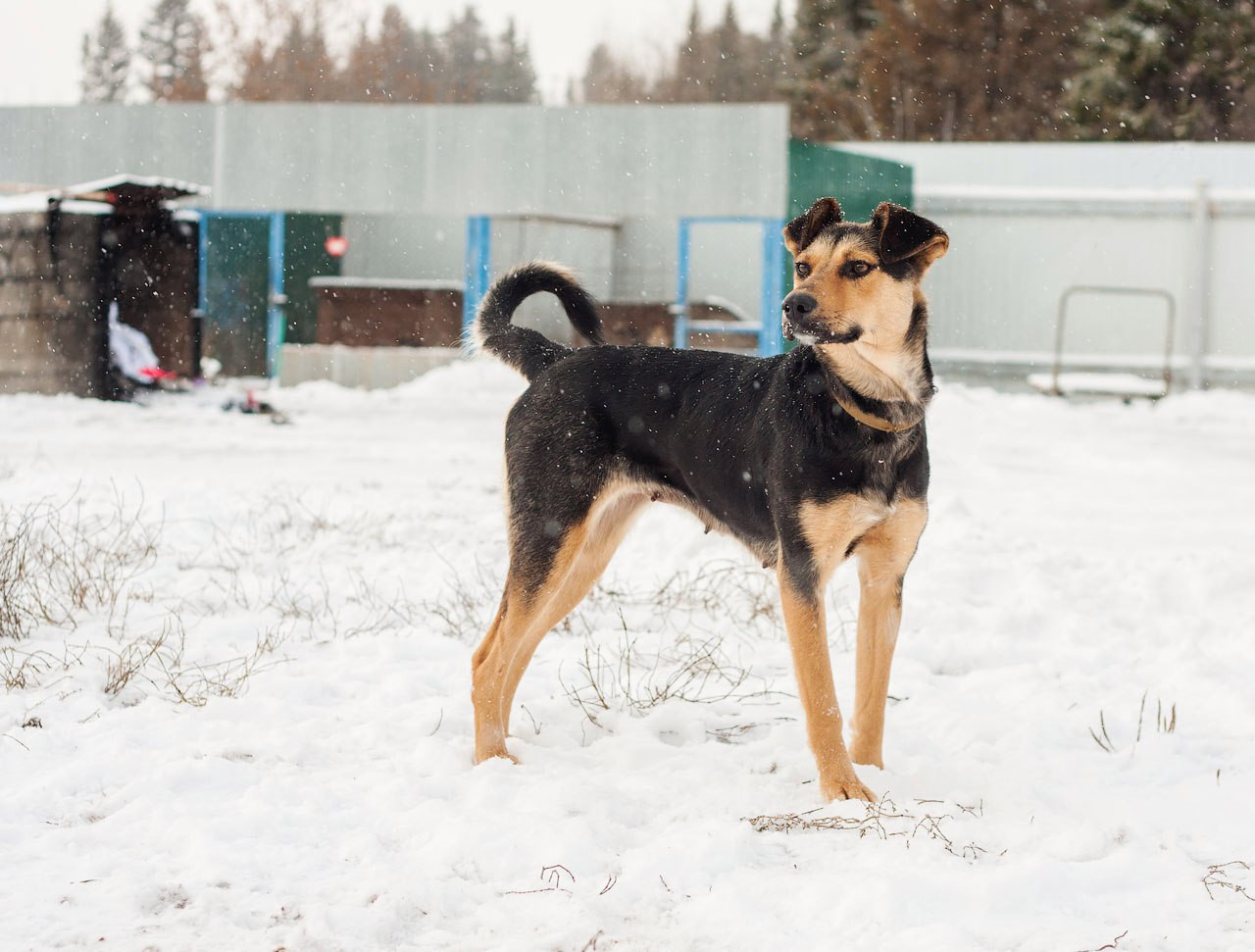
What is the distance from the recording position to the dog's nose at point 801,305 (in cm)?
370

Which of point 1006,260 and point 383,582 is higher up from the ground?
point 1006,260

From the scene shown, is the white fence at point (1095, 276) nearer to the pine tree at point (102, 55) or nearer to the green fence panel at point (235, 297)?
the green fence panel at point (235, 297)

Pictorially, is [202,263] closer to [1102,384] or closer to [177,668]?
[1102,384]

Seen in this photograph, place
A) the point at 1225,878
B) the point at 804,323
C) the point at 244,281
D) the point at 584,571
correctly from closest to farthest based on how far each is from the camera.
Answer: the point at 1225,878, the point at 804,323, the point at 584,571, the point at 244,281

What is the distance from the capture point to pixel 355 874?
3109 mm

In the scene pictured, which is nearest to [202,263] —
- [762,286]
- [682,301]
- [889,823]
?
[682,301]

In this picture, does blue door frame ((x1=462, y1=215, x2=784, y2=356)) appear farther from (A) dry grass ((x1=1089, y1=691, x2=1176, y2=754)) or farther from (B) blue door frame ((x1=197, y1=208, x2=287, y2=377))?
(A) dry grass ((x1=1089, y1=691, x2=1176, y2=754))

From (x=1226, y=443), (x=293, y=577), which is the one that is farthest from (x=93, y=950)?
(x=1226, y=443)

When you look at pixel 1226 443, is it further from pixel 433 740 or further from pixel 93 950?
pixel 93 950

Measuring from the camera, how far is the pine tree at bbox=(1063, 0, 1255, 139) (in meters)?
34.1

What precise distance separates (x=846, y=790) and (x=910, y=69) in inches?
1701

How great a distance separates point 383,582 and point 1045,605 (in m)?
3.24

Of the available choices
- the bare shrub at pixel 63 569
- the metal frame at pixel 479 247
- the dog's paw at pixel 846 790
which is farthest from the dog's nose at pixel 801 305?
the metal frame at pixel 479 247

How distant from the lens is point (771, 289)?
61.0 ft
